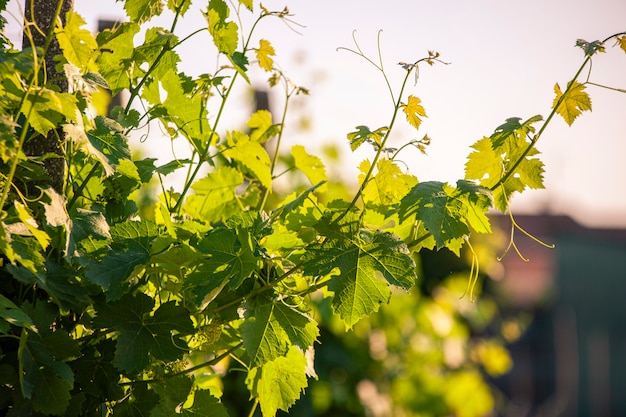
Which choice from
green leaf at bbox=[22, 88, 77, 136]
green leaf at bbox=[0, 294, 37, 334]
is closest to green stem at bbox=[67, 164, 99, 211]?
green leaf at bbox=[22, 88, 77, 136]

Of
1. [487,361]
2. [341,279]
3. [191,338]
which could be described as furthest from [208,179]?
[487,361]

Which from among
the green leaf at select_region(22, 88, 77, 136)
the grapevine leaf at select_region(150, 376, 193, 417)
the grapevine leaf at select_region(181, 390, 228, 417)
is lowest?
the grapevine leaf at select_region(181, 390, 228, 417)

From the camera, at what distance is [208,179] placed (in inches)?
64.5

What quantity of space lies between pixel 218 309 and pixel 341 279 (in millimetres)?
205

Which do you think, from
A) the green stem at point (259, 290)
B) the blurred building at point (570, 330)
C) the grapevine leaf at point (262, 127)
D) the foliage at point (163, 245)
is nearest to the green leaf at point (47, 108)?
the foliage at point (163, 245)

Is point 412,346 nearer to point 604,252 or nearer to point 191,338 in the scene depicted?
point 191,338

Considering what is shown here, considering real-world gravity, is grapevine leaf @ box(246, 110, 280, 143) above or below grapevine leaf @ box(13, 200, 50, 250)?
above

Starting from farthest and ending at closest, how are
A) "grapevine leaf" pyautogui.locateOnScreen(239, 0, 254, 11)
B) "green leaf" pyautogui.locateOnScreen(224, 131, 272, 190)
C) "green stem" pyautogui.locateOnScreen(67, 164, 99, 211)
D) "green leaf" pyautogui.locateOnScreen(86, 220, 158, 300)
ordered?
"green leaf" pyautogui.locateOnScreen(224, 131, 272, 190) → "grapevine leaf" pyautogui.locateOnScreen(239, 0, 254, 11) → "green stem" pyautogui.locateOnScreen(67, 164, 99, 211) → "green leaf" pyautogui.locateOnScreen(86, 220, 158, 300)

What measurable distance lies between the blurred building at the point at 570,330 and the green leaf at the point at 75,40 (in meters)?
8.76

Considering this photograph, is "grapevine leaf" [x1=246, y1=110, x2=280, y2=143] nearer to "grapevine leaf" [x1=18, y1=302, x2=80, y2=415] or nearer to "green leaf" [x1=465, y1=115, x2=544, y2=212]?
"green leaf" [x1=465, y1=115, x2=544, y2=212]

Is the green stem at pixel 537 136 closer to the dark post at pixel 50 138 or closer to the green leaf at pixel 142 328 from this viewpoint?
the green leaf at pixel 142 328

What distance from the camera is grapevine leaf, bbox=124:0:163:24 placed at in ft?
4.38

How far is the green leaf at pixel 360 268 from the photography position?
1197 millimetres

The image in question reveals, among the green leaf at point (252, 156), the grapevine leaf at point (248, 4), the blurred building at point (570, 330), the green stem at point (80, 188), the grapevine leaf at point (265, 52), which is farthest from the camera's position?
the blurred building at point (570, 330)
